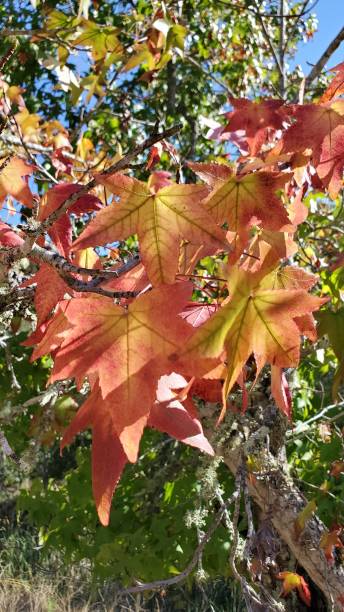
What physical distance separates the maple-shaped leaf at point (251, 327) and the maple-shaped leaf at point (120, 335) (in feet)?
0.07

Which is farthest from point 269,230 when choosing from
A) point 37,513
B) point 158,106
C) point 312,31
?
point 312,31

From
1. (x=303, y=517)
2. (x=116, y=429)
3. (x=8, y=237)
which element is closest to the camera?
(x=116, y=429)

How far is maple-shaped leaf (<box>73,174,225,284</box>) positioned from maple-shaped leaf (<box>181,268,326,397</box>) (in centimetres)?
4

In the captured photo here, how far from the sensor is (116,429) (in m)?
0.45

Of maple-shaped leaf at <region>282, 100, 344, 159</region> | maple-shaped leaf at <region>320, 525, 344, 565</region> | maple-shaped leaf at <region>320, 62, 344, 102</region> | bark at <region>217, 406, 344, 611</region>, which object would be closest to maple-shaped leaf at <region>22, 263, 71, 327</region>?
maple-shaped leaf at <region>282, 100, 344, 159</region>

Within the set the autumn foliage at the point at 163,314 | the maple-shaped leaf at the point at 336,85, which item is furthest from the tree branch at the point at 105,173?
the maple-shaped leaf at the point at 336,85

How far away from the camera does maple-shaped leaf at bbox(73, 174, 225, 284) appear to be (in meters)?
0.51

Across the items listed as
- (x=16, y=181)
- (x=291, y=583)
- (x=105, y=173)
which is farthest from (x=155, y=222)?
(x=291, y=583)

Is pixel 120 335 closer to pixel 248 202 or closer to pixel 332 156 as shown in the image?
pixel 248 202

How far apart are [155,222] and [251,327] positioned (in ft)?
0.36

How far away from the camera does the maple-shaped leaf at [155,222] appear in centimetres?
51

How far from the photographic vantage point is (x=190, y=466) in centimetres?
231

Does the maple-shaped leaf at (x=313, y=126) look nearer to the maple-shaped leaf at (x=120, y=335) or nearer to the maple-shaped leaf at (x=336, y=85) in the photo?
the maple-shaped leaf at (x=336, y=85)

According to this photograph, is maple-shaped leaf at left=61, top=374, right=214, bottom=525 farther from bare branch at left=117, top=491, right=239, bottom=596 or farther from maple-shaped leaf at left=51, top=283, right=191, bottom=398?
bare branch at left=117, top=491, right=239, bottom=596
